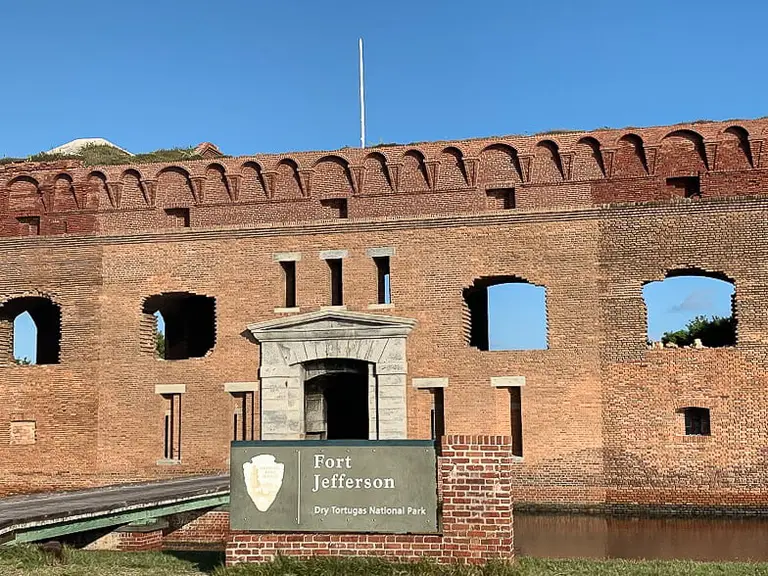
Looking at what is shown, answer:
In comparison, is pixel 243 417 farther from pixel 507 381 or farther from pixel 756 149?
pixel 756 149

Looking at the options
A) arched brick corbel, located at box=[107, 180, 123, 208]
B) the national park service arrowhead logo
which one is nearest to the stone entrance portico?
arched brick corbel, located at box=[107, 180, 123, 208]

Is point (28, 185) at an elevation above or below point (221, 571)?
above

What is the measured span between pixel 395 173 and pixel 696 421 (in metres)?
7.75

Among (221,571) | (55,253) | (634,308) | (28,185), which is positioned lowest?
(221,571)

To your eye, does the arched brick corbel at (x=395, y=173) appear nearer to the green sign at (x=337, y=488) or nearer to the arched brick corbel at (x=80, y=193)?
the arched brick corbel at (x=80, y=193)

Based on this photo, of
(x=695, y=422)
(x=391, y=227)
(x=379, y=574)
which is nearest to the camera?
(x=379, y=574)

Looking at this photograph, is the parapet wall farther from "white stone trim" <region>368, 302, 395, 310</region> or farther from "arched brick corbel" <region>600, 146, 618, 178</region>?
"white stone trim" <region>368, 302, 395, 310</region>

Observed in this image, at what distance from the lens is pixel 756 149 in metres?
19.8

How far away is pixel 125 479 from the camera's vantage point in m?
21.5

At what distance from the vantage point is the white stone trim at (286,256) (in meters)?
21.5

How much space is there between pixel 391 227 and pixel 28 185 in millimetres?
8611

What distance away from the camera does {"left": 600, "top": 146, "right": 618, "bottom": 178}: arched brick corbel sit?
20.4 m

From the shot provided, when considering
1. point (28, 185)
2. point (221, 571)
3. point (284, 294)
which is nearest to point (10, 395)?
point (28, 185)

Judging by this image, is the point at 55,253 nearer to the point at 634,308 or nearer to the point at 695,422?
the point at 634,308
